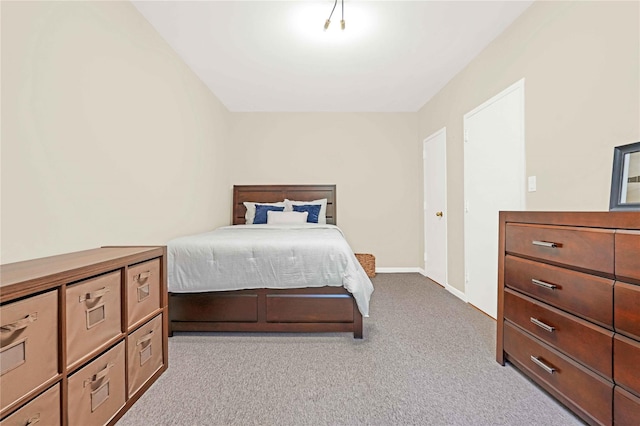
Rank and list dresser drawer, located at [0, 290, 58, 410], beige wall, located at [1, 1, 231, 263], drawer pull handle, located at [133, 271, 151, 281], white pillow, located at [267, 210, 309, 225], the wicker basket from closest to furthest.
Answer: dresser drawer, located at [0, 290, 58, 410] < beige wall, located at [1, 1, 231, 263] < drawer pull handle, located at [133, 271, 151, 281] < white pillow, located at [267, 210, 309, 225] < the wicker basket

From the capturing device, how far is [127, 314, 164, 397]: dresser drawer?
1.43m

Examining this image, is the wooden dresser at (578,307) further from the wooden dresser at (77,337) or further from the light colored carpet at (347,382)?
the wooden dresser at (77,337)

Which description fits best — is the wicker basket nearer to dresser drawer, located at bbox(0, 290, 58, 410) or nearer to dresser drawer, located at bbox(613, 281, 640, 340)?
dresser drawer, located at bbox(613, 281, 640, 340)

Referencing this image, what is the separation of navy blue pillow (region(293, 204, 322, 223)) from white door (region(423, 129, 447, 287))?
154 centimetres

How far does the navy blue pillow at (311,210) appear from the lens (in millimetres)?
4016

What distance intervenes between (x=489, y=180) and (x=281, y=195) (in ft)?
8.93

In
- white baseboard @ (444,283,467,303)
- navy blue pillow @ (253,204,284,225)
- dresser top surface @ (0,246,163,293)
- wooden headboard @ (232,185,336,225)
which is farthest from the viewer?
wooden headboard @ (232,185,336,225)

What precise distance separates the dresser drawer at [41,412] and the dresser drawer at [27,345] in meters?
0.04

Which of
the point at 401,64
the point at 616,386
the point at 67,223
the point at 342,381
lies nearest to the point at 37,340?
the point at 67,223

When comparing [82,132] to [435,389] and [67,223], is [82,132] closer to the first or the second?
[67,223]

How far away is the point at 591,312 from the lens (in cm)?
122

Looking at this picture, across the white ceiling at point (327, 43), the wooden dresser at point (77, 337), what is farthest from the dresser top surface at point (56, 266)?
the white ceiling at point (327, 43)

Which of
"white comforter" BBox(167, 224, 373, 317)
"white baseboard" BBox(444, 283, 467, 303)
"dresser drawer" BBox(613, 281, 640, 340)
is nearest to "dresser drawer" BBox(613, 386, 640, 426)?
"dresser drawer" BBox(613, 281, 640, 340)

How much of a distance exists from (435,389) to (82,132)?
2.45 metres
